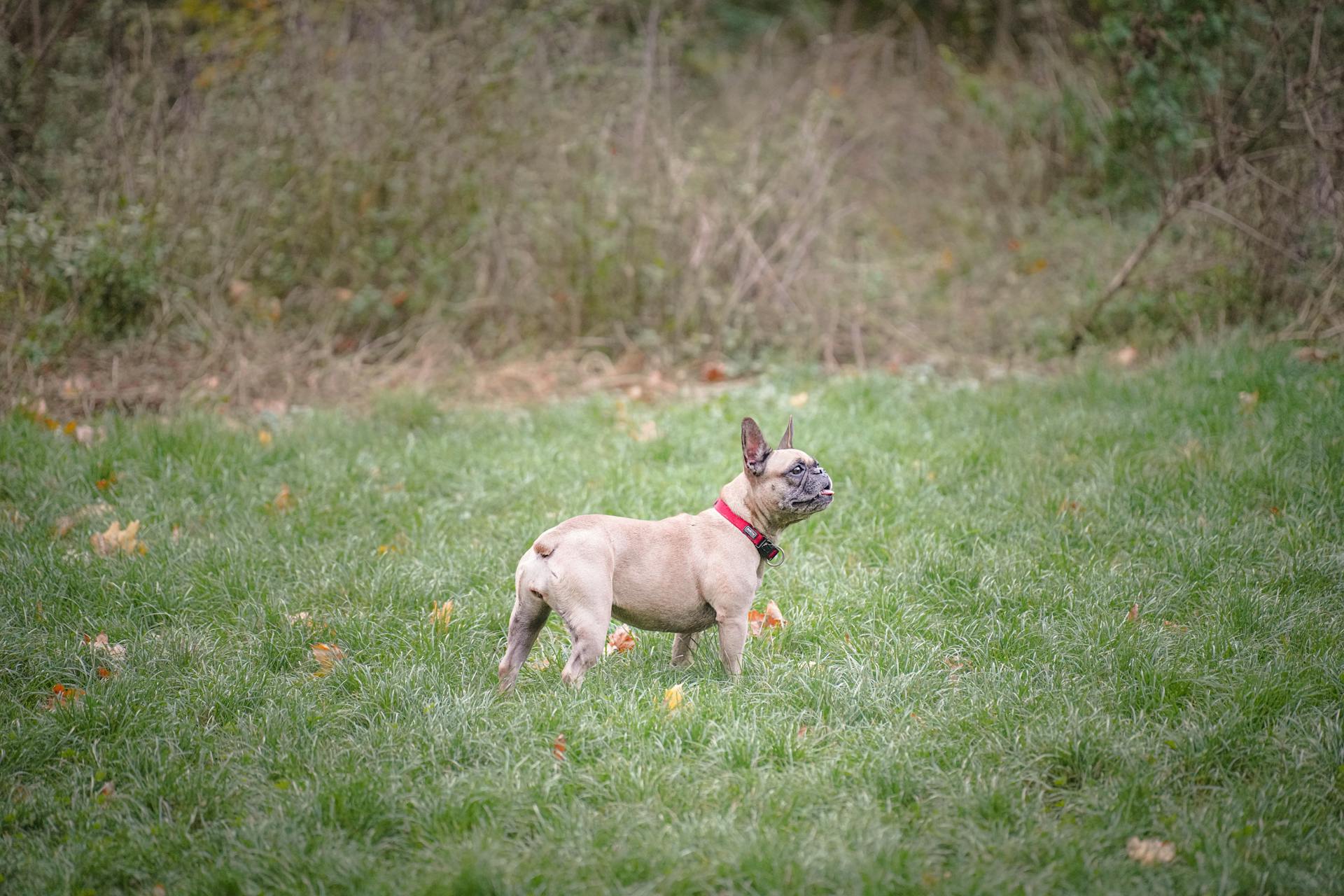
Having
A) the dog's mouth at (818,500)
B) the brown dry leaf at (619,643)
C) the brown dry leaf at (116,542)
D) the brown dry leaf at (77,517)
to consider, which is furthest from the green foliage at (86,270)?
the dog's mouth at (818,500)

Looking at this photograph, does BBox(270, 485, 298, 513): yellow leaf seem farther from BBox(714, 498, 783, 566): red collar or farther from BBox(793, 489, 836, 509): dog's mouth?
BBox(793, 489, 836, 509): dog's mouth

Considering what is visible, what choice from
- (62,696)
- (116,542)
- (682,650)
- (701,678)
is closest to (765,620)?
(682,650)

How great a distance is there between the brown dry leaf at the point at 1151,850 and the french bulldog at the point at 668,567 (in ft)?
5.15

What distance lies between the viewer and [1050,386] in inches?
323

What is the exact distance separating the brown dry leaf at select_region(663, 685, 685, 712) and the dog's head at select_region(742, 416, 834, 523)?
85 centimetres

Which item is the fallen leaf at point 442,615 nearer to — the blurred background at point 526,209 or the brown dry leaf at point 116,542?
the brown dry leaf at point 116,542

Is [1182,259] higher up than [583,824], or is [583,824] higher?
[1182,259]

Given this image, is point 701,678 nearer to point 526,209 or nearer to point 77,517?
point 77,517

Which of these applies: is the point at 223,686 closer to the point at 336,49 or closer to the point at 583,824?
the point at 583,824

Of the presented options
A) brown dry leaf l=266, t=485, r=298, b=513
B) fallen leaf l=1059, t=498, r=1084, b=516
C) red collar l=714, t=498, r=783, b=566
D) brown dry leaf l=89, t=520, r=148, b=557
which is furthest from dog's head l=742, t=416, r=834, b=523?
brown dry leaf l=89, t=520, r=148, b=557

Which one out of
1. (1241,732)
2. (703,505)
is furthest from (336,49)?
(1241,732)

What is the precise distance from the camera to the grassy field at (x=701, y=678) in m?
3.21

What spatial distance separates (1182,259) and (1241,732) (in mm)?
6780

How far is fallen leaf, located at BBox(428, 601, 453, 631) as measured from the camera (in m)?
4.75
